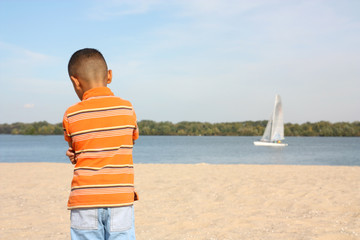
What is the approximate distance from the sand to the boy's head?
3.15 metres

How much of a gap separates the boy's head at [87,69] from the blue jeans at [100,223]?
73 centimetres

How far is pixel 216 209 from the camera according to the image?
657 cm

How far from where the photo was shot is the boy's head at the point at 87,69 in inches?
86.0

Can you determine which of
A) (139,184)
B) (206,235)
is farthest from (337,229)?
(139,184)

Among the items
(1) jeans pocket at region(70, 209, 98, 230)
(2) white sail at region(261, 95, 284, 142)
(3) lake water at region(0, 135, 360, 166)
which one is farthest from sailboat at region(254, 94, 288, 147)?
(1) jeans pocket at region(70, 209, 98, 230)

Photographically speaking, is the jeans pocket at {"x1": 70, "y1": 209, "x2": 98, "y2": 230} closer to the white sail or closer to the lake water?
the lake water

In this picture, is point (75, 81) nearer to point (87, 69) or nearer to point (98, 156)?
point (87, 69)

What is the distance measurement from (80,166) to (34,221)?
433 cm

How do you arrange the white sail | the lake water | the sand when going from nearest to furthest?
the sand
the lake water
the white sail

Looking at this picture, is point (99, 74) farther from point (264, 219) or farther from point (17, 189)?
point (17, 189)

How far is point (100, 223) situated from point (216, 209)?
4690mm

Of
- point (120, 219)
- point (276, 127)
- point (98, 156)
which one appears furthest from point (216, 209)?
point (276, 127)

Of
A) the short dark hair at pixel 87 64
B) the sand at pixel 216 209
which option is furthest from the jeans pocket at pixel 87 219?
the sand at pixel 216 209

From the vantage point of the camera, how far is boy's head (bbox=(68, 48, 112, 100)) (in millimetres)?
2184
